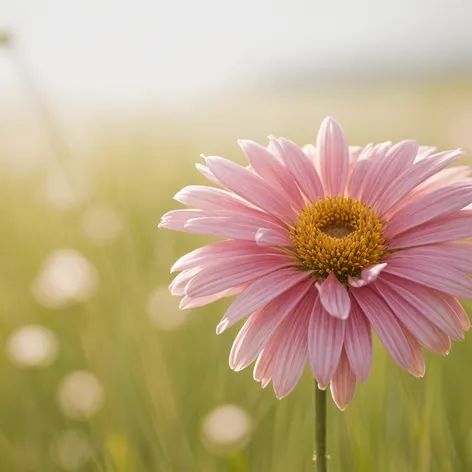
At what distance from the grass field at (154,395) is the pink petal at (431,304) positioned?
0.23m

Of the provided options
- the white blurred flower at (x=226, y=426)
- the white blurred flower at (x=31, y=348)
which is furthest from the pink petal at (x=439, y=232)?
the white blurred flower at (x=31, y=348)

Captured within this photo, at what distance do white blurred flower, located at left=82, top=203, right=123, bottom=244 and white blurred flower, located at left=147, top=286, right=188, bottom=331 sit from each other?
0.16 metres

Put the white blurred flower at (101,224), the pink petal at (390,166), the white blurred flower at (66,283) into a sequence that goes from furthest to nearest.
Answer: the white blurred flower at (101,224), the white blurred flower at (66,283), the pink petal at (390,166)

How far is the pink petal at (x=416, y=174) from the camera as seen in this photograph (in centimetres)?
53

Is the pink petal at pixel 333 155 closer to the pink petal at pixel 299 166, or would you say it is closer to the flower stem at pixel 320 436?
the pink petal at pixel 299 166

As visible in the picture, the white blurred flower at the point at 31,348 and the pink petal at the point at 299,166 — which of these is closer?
the pink petal at the point at 299,166

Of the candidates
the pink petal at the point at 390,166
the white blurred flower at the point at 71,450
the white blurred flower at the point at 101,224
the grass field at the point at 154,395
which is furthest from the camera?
the white blurred flower at the point at 101,224

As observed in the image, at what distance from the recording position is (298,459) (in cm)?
79

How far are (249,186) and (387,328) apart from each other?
16 centimetres

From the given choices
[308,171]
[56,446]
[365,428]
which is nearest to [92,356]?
[56,446]

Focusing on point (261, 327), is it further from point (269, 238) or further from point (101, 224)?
point (101, 224)

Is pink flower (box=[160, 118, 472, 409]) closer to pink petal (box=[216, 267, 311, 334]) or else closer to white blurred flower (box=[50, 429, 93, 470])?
pink petal (box=[216, 267, 311, 334])

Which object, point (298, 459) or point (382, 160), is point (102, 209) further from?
point (382, 160)

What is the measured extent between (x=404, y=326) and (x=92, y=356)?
2.12 ft
